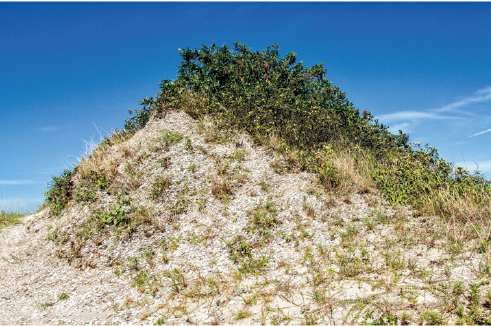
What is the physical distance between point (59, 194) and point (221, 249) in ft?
21.5

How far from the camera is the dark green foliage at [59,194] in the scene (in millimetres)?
9156

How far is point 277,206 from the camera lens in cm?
793

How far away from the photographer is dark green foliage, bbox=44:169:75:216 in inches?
360

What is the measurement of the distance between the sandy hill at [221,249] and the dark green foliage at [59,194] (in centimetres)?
22

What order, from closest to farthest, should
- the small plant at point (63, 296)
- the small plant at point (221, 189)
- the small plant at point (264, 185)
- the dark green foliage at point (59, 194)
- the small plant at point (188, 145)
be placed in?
the small plant at point (63, 296) < the small plant at point (221, 189) < the small plant at point (264, 185) < the dark green foliage at point (59, 194) < the small plant at point (188, 145)

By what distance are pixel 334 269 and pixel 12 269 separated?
29.2 ft

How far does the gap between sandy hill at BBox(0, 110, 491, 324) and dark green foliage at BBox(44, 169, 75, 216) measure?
0.22m

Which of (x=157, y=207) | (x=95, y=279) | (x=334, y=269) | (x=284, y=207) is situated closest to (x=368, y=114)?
(x=284, y=207)

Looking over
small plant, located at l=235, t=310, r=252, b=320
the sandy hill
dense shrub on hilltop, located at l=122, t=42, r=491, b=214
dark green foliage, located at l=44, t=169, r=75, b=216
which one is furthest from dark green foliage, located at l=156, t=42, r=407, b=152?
small plant, located at l=235, t=310, r=252, b=320

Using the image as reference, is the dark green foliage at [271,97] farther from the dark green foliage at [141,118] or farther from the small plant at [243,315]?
the small plant at [243,315]

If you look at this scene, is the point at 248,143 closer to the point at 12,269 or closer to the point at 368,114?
Answer: the point at 368,114

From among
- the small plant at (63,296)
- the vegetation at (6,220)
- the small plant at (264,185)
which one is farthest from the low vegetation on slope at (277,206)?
the vegetation at (6,220)

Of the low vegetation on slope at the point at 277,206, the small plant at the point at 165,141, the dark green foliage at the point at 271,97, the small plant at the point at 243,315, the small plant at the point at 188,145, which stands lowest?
the small plant at the point at 243,315

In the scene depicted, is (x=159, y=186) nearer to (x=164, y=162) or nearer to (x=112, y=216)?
(x=164, y=162)
